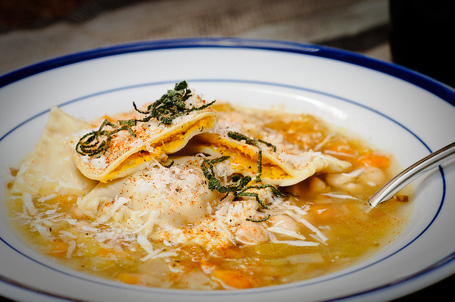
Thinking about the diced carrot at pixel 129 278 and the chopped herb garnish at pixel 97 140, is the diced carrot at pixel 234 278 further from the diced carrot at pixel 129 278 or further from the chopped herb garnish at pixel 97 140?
the chopped herb garnish at pixel 97 140

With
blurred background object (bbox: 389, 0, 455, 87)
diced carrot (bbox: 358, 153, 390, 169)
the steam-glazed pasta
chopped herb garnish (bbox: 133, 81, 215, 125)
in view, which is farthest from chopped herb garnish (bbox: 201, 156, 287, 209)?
blurred background object (bbox: 389, 0, 455, 87)

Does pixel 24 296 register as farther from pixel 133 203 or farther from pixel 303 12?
pixel 303 12

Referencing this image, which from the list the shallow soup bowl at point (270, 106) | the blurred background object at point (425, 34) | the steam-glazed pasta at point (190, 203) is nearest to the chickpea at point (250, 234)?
the steam-glazed pasta at point (190, 203)

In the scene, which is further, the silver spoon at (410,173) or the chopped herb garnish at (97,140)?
the chopped herb garnish at (97,140)

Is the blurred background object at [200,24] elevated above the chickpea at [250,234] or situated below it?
above

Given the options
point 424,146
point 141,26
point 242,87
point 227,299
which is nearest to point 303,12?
point 141,26

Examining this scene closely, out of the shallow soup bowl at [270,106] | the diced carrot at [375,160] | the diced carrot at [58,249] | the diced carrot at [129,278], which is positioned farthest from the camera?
the diced carrot at [375,160]

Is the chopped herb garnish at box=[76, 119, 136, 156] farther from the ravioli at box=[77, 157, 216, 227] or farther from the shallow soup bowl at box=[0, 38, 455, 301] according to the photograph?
the shallow soup bowl at box=[0, 38, 455, 301]
